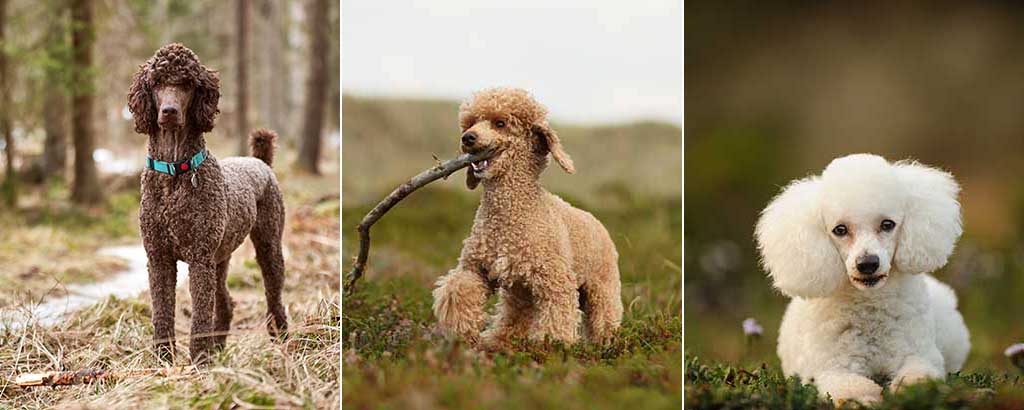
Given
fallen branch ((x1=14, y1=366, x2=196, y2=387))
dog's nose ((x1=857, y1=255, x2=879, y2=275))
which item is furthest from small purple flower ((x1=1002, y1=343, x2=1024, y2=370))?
fallen branch ((x1=14, y1=366, x2=196, y2=387))

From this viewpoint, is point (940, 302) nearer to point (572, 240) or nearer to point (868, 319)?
point (868, 319)

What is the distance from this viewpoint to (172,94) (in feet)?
11.3

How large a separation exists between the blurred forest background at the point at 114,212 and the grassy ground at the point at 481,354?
0.32 m

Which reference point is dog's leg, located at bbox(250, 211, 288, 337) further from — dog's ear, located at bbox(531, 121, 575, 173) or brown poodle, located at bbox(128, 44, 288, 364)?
dog's ear, located at bbox(531, 121, 575, 173)

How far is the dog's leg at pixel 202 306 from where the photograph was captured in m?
3.59

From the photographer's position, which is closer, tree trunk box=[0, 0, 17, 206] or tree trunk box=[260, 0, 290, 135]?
tree trunk box=[0, 0, 17, 206]

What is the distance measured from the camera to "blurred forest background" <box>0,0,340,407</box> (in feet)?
12.0

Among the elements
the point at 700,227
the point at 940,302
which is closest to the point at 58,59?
the point at 700,227

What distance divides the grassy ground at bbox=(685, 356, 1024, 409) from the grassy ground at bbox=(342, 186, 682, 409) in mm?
267

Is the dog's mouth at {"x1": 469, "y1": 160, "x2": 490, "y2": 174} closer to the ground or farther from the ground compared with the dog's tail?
closer to the ground

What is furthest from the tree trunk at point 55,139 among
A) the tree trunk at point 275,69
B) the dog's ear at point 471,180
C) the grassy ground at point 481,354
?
the dog's ear at point 471,180

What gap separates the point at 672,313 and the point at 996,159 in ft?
13.8

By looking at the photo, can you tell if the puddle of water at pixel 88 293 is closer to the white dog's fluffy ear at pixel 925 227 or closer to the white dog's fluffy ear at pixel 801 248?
the white dog's fluffy ear at pixel 801 248

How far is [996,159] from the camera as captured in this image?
6.58m
